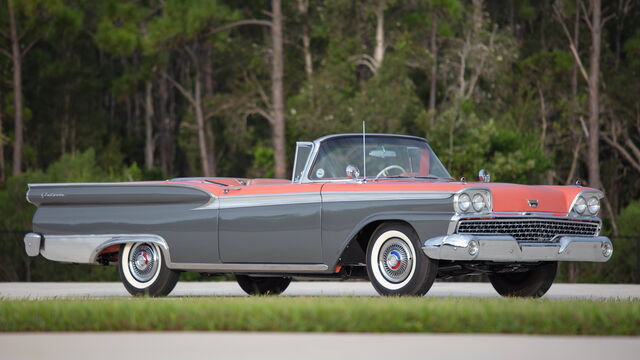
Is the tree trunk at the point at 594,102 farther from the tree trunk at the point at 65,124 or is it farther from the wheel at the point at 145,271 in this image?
the tree trunk at the point at 65,124

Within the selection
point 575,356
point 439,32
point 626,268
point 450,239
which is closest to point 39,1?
point 439,32

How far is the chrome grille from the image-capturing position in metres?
11.5

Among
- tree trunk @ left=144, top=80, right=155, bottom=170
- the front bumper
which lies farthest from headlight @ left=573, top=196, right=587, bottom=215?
tree trunk @ left=144, top=80, right=155, bottom=170

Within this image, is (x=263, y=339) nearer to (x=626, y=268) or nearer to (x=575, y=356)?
(x=575, y=356)

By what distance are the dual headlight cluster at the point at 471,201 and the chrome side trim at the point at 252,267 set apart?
1.64 m

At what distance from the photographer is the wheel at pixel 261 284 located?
15.0 meters

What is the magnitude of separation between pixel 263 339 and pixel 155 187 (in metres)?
5.26

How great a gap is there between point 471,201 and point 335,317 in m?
2.55

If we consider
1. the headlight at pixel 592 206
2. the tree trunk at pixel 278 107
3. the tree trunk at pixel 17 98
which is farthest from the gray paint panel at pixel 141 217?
the tree trunk at pixel 17 98

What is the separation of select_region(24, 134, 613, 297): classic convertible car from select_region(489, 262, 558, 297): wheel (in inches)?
0.5

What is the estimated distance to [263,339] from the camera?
8672 millimetres

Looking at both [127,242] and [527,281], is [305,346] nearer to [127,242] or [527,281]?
[527,281]

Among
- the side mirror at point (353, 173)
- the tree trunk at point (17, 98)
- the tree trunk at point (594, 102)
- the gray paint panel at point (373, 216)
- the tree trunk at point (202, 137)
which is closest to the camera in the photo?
the gray paint panel at point (373, 216)

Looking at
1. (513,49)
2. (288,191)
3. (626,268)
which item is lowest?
(626,268)
